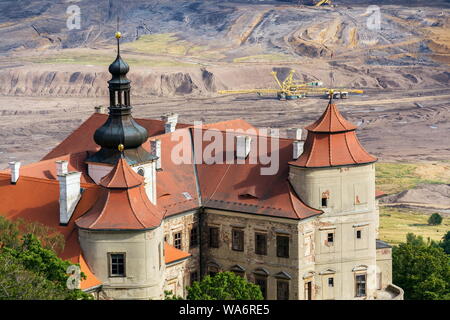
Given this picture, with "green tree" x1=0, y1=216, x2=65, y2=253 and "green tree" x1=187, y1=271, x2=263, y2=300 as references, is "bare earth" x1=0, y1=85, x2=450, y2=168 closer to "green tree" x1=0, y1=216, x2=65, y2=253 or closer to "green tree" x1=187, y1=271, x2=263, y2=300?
"green tree" x1=0, y1=216, x2=65, y2=253

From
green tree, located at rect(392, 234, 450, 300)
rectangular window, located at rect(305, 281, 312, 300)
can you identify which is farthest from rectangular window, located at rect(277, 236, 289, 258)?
green tree, located at rect(392, 234, 450, 300)

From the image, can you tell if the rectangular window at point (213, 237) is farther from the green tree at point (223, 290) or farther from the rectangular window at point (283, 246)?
the green tree at point (223, 290)

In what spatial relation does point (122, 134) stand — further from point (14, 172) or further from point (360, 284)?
point (360, 284)

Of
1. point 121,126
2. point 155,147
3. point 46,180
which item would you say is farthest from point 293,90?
point 46,180

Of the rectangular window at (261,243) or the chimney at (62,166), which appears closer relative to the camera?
the chimney at (62,166)

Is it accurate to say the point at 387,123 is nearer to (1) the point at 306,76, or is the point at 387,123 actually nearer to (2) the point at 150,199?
(1) the point at 306,76

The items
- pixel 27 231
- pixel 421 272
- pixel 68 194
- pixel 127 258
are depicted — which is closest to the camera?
pixel 127 258

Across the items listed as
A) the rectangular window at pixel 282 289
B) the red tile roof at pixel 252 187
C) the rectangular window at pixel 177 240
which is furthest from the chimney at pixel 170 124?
the rectangular window at pixel 282 289
